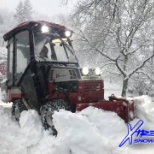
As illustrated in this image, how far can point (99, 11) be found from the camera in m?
7.70

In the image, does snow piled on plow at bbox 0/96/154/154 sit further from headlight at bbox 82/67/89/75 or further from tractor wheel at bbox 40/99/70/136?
headlight at bbox 82/67/89/75

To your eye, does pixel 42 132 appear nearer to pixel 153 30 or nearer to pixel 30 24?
pixel 30 24

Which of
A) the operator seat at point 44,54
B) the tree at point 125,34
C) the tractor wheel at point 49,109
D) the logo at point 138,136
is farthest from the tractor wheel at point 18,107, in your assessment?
the tree at point 125,34

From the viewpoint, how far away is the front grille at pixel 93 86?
598 centimetres

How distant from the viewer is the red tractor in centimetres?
593

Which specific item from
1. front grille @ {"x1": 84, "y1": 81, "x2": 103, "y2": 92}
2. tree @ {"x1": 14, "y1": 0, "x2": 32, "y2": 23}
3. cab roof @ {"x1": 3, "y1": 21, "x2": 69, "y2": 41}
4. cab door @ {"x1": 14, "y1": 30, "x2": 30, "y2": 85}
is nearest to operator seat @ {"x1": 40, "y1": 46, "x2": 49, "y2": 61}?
cab door @ {"x1": 14, "y1": 30, "x2": 30, "y2": 85}

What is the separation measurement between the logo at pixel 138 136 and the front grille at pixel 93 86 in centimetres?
122

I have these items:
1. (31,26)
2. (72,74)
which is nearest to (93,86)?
(72,74)

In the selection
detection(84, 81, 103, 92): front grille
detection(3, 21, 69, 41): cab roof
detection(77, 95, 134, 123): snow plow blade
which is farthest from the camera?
detection(3, 21, 69, 41): cab roof

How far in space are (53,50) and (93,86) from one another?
1452 mm

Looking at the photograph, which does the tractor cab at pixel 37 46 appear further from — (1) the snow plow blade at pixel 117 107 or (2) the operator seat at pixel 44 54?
(1) the snow plow blade at pixel 117 107

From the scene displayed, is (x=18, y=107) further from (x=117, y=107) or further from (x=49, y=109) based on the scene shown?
(x=117, y=107)

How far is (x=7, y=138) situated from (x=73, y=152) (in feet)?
6.25

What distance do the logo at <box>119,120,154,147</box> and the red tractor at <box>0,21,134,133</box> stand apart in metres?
0.34
